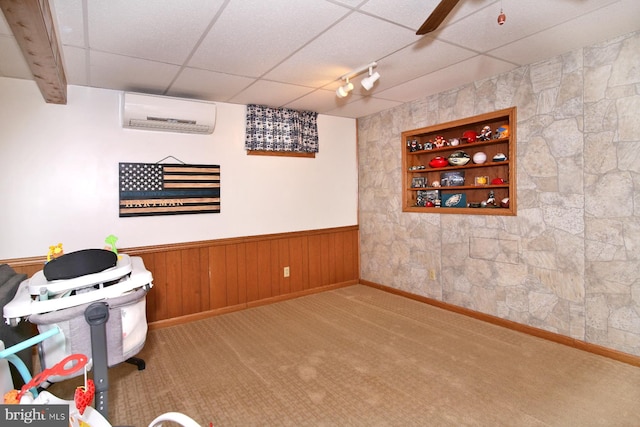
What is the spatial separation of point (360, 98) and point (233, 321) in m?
2.80

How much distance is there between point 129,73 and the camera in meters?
2.92

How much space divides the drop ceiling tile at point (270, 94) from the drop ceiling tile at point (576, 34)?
1.82 metres

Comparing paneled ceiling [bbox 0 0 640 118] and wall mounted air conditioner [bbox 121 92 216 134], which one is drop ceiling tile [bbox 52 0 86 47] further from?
wall mounted air conditioner [bbox 121 92 216 134]

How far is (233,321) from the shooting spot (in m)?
3.66

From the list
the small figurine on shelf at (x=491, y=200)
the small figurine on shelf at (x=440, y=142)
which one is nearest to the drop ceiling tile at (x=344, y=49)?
the small figurine on shelf at (x=440, y=142)

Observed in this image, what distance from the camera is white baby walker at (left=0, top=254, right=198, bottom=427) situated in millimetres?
1642

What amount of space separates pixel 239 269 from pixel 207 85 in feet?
6.64

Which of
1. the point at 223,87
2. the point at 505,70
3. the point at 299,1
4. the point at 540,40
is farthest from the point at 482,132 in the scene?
the point at 223,87

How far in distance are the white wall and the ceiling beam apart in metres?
0.46

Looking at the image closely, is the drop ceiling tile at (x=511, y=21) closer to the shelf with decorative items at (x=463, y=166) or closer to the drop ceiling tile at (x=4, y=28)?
the shelf with decorative items at (x=463, y=166)

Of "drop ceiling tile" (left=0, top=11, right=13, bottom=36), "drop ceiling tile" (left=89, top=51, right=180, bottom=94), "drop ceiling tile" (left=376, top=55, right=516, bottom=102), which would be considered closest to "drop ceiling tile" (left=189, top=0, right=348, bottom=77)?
"drop ceiling tile" (left=89, top=51, right=180, bottom=94)

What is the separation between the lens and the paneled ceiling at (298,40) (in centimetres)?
202

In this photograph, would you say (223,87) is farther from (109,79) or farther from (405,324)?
(405,324)

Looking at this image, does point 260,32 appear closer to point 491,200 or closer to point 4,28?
point 4,28
